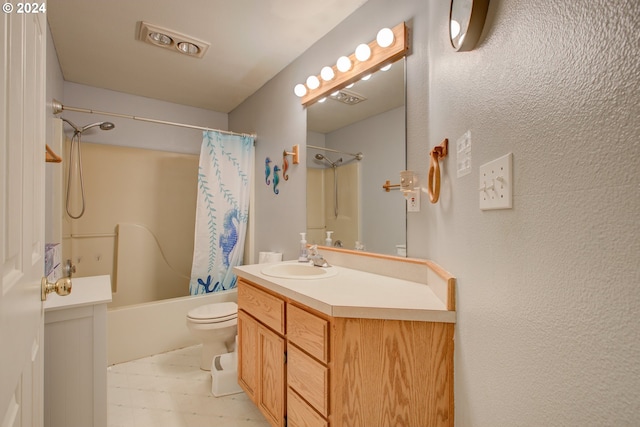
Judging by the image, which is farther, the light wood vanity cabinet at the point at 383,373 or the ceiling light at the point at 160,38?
the ceiling light at the point at 160,38

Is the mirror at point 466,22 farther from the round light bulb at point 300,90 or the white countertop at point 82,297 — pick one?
the white countertop at point 82,297

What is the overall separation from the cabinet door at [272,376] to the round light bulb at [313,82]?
157 cm

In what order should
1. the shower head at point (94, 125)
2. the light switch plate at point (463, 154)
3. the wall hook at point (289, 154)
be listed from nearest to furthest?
the light switch plate at point (463, 154) → the wall hook at point (289, 154) → the shower head at point (94, 125)

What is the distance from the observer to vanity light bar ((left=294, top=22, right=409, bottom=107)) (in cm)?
147

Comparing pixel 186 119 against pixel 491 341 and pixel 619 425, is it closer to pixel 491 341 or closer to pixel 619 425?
pixel 491 341

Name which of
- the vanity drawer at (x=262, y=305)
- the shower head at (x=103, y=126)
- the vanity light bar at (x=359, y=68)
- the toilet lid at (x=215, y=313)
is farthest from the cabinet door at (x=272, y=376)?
the shower head at (x=103, y=126)

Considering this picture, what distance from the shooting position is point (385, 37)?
1484mm

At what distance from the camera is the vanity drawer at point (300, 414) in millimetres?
1129

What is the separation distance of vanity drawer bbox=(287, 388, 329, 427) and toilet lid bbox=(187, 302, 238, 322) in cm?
98

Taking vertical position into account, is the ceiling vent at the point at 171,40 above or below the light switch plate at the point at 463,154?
above

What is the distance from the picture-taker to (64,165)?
2537 mm

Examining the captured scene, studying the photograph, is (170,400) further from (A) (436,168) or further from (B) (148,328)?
(A) (436,168)

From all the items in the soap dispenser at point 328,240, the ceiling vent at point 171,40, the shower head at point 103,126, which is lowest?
the soap dispenser at point 328,240

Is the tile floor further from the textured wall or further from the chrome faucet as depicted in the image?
the textured wall
